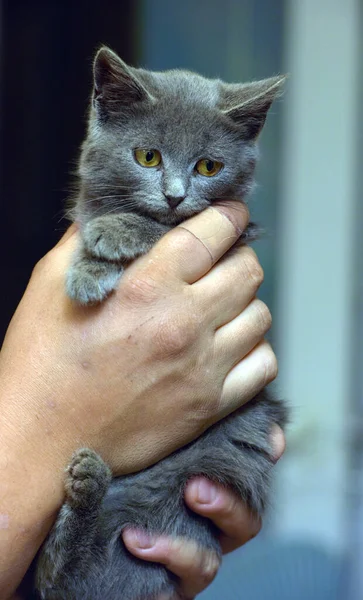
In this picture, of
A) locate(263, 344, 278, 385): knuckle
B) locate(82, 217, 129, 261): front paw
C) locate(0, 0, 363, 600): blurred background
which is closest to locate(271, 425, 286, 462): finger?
locate(263, 344, 278, 385): knuckle

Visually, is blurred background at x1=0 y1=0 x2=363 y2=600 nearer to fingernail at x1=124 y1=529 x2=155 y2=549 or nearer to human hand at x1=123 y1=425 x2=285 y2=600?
human hand at x1=123 y1=425 x2=285 y2=600

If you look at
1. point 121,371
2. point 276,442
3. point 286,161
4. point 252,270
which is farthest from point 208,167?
point 286,161

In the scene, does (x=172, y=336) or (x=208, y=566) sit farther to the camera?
(x=208, y=566)

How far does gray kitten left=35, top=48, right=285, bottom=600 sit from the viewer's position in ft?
3.68

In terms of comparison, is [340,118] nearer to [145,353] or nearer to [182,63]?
[182,63]

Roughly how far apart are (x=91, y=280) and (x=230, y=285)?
25 centimetres

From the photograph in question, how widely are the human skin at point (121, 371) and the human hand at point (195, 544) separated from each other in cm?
10

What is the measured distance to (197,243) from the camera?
1176 mm

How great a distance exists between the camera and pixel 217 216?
123 cm

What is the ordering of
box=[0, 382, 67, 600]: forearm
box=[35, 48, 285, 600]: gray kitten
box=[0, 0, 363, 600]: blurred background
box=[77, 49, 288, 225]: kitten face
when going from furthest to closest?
1. box=[0, 0, 363, 600]: blurred background
2. box=[77, 49, 288, 225]: kitten face
3. box=[35, 48, 285, 600]: gray kitten
4. box=[0, 382, 67, 600]: forearm

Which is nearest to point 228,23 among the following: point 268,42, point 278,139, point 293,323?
point 268,42

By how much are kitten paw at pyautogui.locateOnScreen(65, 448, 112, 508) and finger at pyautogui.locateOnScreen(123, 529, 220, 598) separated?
0.36 ft

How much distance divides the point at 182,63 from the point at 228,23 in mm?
243

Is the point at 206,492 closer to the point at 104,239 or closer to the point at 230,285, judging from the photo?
the point at 230,285
